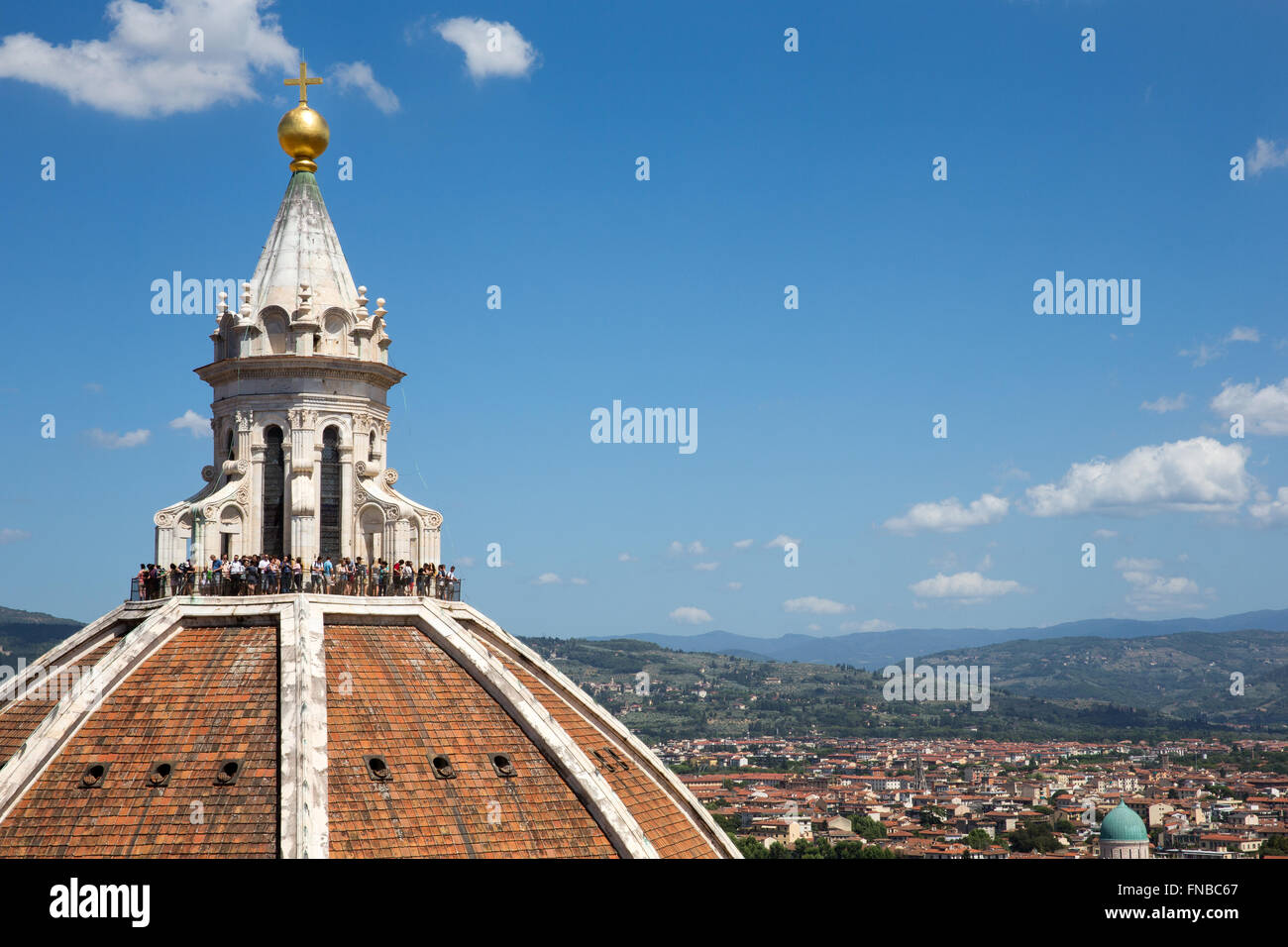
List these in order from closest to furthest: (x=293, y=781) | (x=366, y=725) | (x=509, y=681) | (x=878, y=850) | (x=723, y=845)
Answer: (x=293, y=781) < (x=366, y=725) < (x=509, y=681) < (x=723, y=845) < (x=878, y=850)

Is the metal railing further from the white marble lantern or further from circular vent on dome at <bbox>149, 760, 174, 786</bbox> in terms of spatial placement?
circular vent on dome at <bbox>149, 760, 174, 786</bbox>

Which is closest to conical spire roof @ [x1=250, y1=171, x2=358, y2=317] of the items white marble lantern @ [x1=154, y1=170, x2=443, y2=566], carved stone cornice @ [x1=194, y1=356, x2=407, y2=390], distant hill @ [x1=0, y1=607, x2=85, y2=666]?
white marble lantern @ [x1=154, y1=170, x2=443, y2=566]

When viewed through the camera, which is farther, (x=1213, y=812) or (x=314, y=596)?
(x=1213, y=812)

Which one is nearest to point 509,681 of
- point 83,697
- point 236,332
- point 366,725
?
point 366,725

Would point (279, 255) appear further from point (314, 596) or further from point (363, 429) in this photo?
point (314, 596)

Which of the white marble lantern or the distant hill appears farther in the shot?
the distant hill

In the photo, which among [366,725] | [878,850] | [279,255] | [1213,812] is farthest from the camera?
[1213,812]

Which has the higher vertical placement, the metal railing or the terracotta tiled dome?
the metal railing

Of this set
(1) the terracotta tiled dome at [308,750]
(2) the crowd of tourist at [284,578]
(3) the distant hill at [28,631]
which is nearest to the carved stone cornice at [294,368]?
(2) the crowd of tourist at [284,578]
